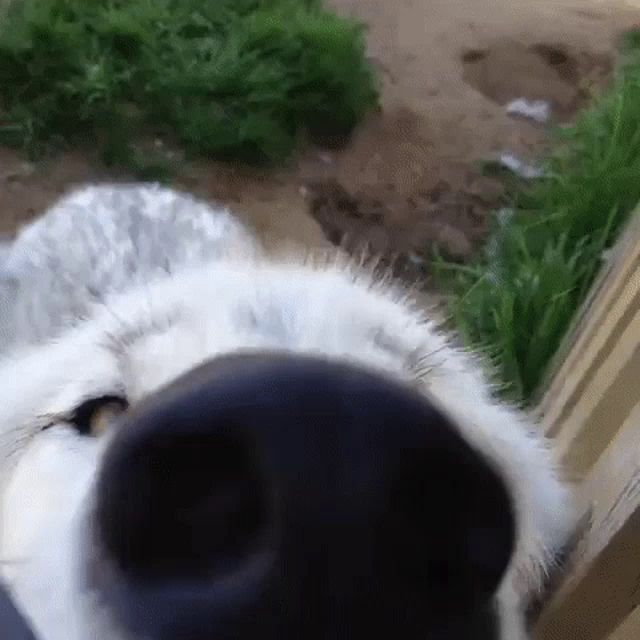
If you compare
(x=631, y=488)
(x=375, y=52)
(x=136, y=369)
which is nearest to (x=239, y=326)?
(x=136, y=369)

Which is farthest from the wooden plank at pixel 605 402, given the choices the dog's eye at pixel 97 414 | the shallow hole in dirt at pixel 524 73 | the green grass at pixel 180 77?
the shallow hole in dirt at pixel 524 73

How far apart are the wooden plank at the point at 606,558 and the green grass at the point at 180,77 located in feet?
8.09

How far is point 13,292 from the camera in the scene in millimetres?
2473

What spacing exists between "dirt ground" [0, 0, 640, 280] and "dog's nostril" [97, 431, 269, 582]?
115 inches

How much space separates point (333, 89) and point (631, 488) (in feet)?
9.27

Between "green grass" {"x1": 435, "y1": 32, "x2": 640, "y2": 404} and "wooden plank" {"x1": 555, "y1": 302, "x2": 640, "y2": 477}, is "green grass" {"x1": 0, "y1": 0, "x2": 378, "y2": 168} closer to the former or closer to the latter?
"green grass" {"x1": 435, "y1": 32, "x2": 640, "y2": 404}

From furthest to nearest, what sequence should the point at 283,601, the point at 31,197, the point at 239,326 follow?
the point at 31,197, the point at 239,326, the point at 283,601

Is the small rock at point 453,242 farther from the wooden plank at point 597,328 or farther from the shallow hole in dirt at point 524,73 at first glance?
the wooden plank at point 597,328

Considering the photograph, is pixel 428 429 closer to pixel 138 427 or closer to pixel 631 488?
pixel 138 427

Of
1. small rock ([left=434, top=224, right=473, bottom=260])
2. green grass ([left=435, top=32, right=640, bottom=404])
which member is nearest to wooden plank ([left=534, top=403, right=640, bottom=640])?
green grass ([left=435, top=32, right=640, bottom=404])

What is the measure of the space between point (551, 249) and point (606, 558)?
1621 millimetres

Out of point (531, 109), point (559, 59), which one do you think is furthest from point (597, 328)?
point (559, 59)

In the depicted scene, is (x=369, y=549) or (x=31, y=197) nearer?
(x=369, y=549)

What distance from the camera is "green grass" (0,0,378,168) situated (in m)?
3.92
